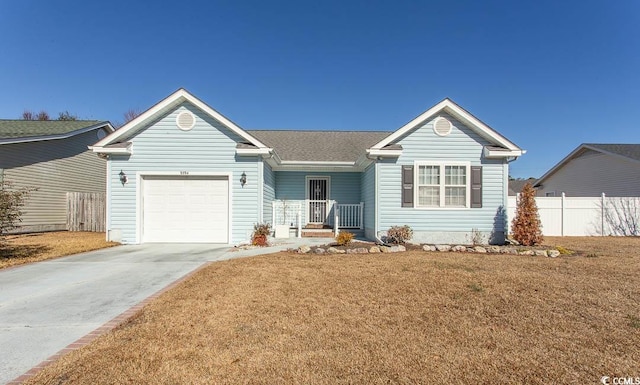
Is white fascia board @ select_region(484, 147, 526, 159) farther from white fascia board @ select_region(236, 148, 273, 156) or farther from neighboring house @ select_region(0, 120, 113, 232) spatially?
neighboring house @ select_region(0, 120, 113, 232)

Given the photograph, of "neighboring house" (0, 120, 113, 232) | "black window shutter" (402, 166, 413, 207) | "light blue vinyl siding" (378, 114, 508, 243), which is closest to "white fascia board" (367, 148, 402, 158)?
"light blue vinyl siding" (378, 114, 508, 243)

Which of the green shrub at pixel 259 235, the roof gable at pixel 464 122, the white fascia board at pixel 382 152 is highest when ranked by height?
the roof gable at pixel 464 122

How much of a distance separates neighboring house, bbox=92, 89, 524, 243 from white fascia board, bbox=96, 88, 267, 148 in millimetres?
37

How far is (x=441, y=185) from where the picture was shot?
11305 mm

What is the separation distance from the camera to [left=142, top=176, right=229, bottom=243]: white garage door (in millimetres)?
11477

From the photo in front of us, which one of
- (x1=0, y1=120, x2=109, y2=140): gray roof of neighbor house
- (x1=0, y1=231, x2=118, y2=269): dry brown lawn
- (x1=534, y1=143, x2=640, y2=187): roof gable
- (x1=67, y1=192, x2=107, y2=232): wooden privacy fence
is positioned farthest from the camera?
(x1=534, y1=143, x2=640, y2=187): roof gable

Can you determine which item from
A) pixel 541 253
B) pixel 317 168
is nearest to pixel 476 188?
pixel 541 253

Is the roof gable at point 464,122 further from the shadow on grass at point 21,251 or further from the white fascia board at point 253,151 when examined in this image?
the shadow on grass at point 21,251

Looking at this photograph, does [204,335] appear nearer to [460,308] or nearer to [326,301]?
[326,301]

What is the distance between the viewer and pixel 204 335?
12.2 ft

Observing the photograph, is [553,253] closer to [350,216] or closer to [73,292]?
[350,216]

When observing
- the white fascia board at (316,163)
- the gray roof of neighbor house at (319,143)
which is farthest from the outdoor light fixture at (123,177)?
the white fascia board at (316,163)

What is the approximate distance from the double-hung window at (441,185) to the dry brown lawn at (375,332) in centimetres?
481

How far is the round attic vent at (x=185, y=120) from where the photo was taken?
11281 millimetres
